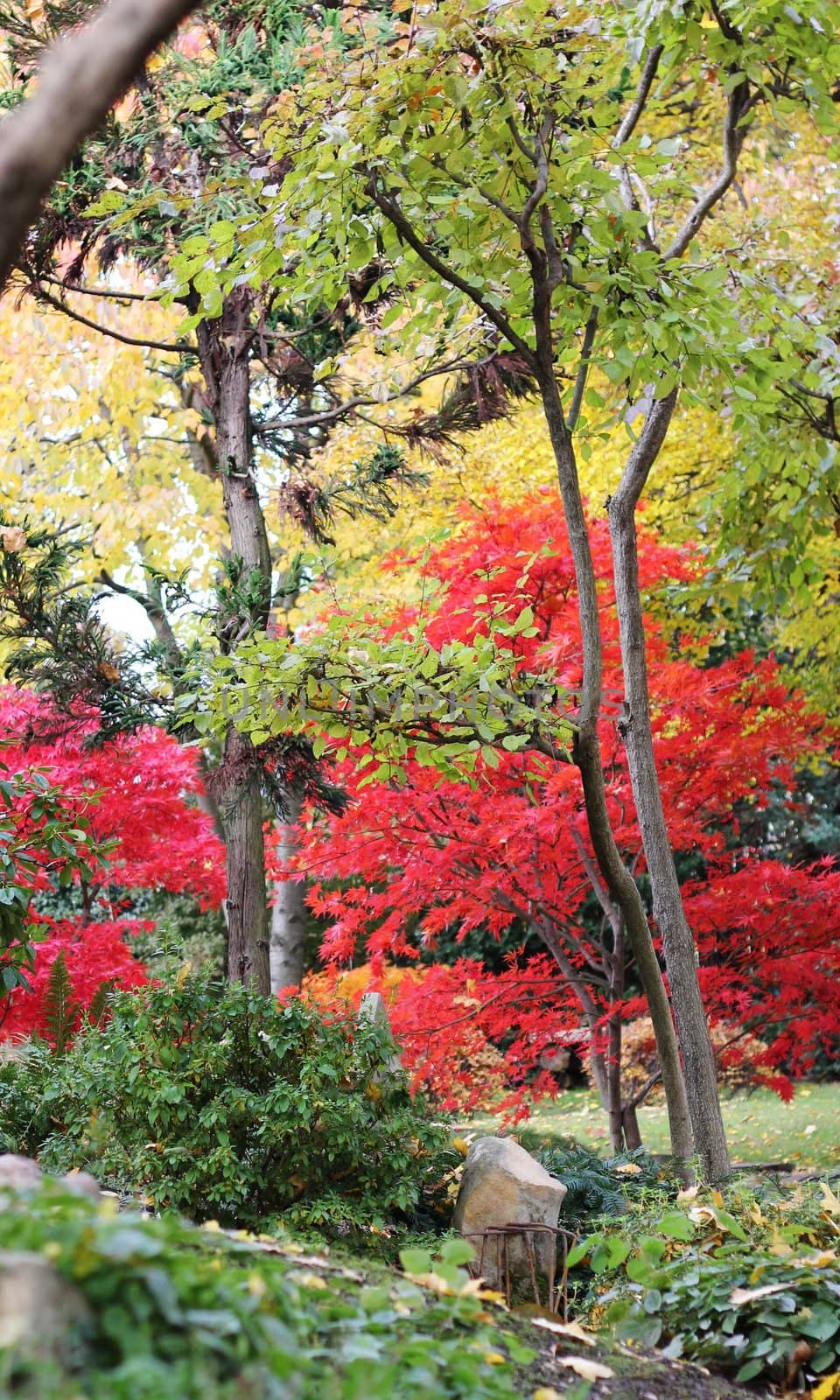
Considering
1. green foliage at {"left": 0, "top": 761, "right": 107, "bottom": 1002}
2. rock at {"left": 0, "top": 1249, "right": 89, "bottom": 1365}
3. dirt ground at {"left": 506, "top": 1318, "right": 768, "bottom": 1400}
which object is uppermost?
green foliage at {"left": 0, "top": 761, "right": 107, "bottom": 1002}

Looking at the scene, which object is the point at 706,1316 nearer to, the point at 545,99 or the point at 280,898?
the point at 545,99

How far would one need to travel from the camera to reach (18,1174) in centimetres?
191

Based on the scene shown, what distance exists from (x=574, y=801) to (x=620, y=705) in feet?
3.05

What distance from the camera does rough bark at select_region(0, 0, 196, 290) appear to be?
143 centimetres

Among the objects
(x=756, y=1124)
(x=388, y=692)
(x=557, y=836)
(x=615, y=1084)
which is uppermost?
(x=388, y=692)

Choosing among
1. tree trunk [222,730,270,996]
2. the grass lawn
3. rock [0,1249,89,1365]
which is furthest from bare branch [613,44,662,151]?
the grass lawn

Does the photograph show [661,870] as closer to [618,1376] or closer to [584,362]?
[584,362]

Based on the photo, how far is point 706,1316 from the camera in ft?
8.95

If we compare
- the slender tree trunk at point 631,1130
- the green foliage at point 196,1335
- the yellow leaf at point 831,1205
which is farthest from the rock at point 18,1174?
the slender tree trunk at point 631,1130

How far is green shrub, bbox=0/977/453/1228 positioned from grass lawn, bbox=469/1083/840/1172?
5.24 meters

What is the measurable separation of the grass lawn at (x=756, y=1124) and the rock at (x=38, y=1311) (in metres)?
Result: 7.66

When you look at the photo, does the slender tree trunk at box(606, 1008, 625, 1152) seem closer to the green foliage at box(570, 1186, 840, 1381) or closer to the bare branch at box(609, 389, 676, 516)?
the bare branch at box(609, 389, 676, 516)

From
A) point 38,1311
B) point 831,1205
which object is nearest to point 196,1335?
point 38,1311

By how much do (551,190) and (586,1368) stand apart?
3.15 meters
